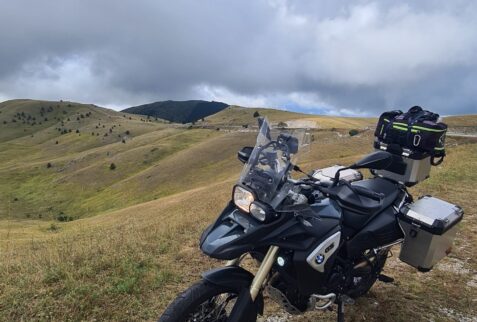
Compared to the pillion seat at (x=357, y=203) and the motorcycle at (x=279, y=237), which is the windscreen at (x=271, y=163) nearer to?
the motorcycle at (x=279, y=237)

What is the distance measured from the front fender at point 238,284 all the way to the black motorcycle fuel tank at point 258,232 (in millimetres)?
255

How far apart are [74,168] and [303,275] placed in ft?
345

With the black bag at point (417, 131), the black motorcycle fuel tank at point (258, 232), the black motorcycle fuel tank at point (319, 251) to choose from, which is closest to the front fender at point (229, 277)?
the black motorcycle fuel tank at point (258, 232)

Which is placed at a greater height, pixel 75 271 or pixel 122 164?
pixel 75 271

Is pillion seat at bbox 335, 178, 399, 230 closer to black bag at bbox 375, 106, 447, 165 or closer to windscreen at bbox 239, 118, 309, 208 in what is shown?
windscreen at bbox 239, 118, 309, 208

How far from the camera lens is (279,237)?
12.6 ft

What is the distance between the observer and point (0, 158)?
143 meters

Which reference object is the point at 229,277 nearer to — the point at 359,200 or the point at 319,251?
the point at 319,251

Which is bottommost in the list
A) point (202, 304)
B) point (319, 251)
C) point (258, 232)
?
point (202, 304)

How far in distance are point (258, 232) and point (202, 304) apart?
0.87 m

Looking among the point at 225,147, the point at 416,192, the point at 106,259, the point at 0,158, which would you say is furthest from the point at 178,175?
the point at 0,158

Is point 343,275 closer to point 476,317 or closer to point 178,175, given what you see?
point 476,317

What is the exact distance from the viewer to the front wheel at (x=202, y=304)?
3660mm

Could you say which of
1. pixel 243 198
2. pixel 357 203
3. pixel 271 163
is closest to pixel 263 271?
pixel 243 198
